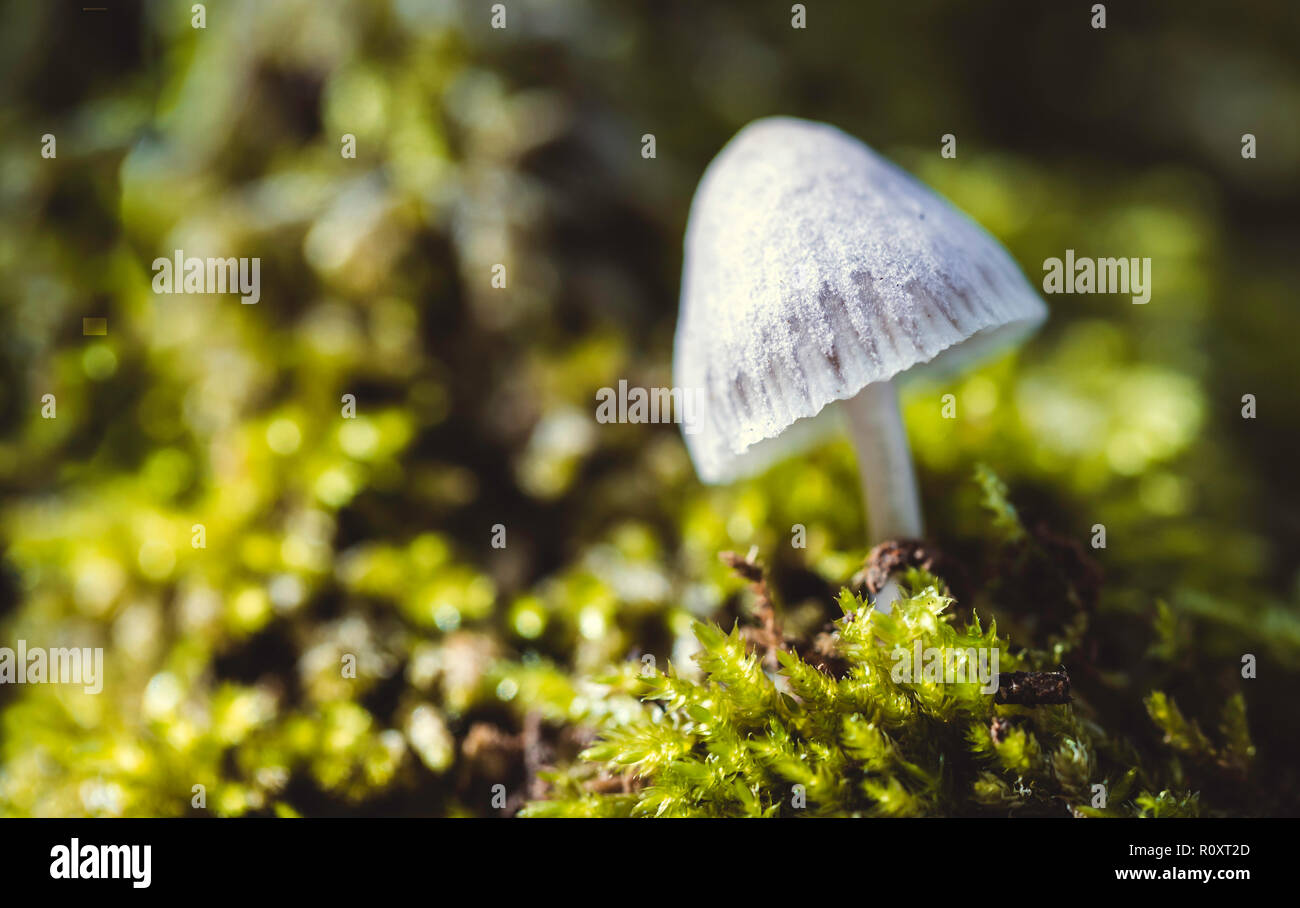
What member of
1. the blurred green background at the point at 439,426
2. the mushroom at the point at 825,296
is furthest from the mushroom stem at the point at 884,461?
the blurred green background at the point at 439,426

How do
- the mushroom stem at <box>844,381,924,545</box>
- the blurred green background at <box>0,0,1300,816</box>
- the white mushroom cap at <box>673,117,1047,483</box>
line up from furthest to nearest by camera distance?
the blurred green background at <box>0,0,1300,816</box> < the mushroom stem at <box>844,381,924,545</box> < the white mushroom cap at <box>673,117,1047,483</box>

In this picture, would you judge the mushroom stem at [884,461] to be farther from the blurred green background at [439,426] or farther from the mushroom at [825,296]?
the blurred green background at [439,426]

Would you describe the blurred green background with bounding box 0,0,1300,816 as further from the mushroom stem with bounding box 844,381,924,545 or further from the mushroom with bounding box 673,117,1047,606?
the mushroom with bounding box 673,117,1047,606

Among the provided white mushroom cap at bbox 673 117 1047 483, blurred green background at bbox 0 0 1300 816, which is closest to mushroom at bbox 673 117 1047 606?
white mushroom cap at bbox 673 117 1047 483

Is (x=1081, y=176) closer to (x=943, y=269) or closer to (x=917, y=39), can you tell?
(x=917, y=39)

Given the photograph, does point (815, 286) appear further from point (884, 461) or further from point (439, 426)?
point (439, 426)

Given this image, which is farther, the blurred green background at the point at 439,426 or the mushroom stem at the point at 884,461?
the blurred green background at the point at 439,426
